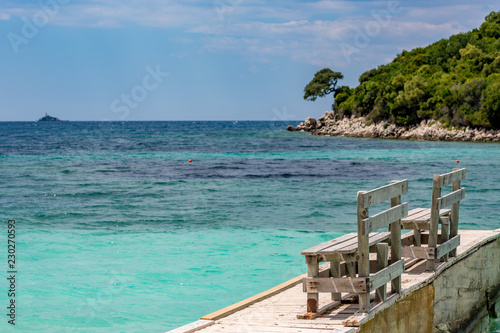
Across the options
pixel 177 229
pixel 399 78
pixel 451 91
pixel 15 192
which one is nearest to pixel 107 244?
pixel 177 229

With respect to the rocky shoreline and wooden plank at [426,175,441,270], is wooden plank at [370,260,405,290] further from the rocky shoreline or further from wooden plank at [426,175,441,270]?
the rocky shoreline

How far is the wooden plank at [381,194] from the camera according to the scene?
6027mm

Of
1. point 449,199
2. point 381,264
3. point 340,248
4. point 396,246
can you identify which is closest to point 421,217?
→ point 449,199

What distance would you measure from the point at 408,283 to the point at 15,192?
22.7 m

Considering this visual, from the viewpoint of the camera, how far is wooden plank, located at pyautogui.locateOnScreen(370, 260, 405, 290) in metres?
6.27

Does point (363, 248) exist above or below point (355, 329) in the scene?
above

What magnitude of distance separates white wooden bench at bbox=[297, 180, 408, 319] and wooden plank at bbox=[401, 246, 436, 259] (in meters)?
1.18

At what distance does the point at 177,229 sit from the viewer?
17.8 meters

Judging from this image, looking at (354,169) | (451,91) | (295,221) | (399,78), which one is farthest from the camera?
(399,78)

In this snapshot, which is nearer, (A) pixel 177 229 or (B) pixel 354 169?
(A) pixel 177 229

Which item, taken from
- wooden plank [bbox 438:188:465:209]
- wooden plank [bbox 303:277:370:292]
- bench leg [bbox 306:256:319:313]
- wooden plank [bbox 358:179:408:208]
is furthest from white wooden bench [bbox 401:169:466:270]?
bench leg [bbox 306:256:319:313]

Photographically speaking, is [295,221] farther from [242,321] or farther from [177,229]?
[242,321]

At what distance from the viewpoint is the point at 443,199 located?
8.01 m

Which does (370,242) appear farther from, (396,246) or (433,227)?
(433,227)
